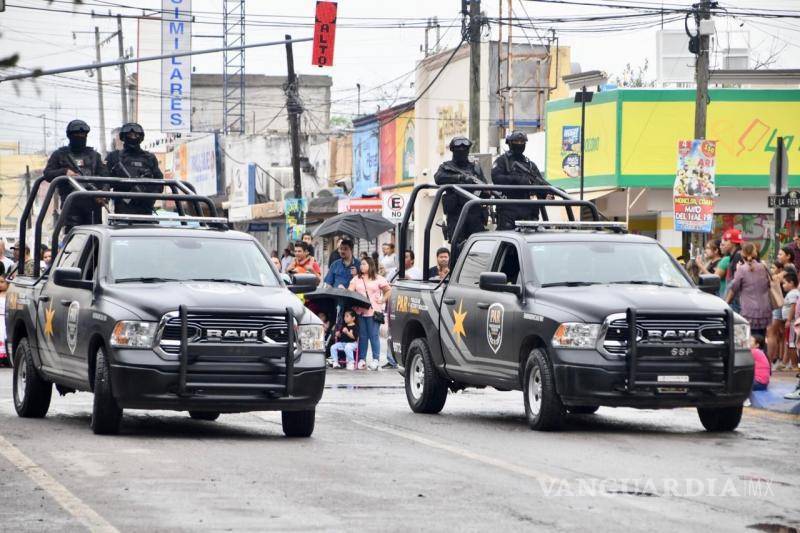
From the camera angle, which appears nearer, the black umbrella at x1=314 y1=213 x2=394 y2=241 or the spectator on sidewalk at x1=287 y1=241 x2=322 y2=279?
the spectator on sidewalk at x1=287 y1=241 x2=322 y2=279

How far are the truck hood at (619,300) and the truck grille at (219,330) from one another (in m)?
2.64

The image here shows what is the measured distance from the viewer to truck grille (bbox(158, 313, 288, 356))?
12.9m

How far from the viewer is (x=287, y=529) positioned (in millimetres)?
8562

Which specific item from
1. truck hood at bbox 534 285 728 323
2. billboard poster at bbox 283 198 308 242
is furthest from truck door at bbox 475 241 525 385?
billboard poster at bbox 283 198 308 242

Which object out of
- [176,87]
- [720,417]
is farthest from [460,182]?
[176,87]

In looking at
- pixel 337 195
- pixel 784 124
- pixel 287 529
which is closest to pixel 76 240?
pixel 287 529

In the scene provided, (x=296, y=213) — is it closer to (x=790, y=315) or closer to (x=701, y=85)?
(x=701, y=85)

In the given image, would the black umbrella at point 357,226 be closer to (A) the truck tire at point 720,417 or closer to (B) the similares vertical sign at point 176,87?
(A) the truck tire at point 720,417

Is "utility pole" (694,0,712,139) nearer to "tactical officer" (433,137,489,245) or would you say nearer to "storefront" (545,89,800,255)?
"storefront" (545,89,800,255)

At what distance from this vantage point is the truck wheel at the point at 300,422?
44.5ft

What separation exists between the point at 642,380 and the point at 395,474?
11.3ft

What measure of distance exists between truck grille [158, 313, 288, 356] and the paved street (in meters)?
0.80

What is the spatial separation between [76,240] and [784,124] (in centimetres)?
2713

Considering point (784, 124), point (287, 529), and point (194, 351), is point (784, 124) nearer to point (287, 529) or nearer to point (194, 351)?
point (194, 351)
